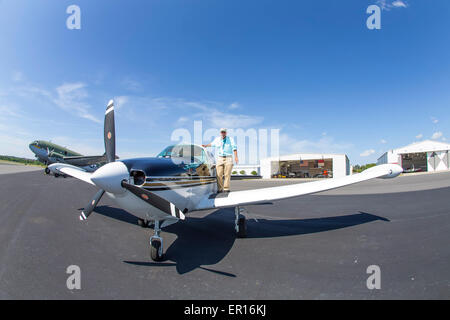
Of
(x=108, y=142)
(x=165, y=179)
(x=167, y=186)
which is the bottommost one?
(x=167, y=186)

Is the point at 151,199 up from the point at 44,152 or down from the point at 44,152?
down

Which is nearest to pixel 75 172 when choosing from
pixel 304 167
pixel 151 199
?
pixel 151 199

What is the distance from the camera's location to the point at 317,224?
487 cm

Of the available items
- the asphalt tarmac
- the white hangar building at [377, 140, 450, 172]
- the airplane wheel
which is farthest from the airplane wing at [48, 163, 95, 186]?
the white hangar building at [377, 140, 450, 172]

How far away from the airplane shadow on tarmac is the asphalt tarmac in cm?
2

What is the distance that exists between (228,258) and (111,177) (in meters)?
2.09

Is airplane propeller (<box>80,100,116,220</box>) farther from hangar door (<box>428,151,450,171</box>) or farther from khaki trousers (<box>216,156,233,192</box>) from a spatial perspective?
hangar door (<box>428,151,450,171</box>)

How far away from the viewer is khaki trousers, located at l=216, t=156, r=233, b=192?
473 centimetres

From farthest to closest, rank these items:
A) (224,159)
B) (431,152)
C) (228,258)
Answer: (431,152) < (224,159) < (228,258)

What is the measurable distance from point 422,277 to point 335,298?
1266mm

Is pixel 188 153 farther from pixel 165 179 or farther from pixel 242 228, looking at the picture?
pixel 242 228

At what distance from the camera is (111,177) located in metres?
2.45
